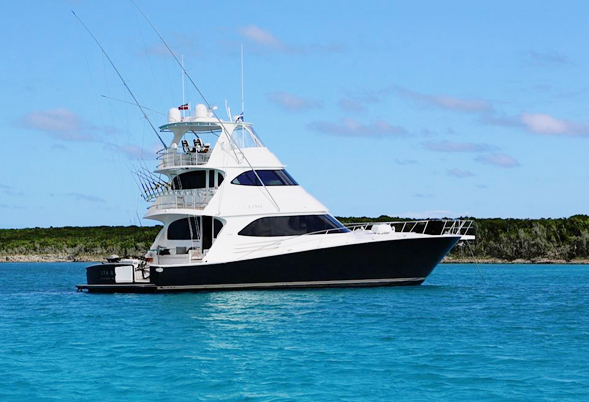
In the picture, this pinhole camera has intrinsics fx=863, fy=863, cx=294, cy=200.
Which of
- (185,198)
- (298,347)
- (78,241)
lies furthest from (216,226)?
(78,241)

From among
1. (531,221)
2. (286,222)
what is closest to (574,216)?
(531,221)

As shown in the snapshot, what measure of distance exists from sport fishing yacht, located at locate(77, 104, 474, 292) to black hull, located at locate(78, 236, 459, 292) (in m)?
0.03

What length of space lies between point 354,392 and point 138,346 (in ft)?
20.9

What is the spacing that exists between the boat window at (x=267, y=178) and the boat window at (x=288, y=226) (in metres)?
1.43

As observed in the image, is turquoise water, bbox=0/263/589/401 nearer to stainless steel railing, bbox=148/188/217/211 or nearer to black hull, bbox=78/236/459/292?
black hull, bbox=78/236/459/292

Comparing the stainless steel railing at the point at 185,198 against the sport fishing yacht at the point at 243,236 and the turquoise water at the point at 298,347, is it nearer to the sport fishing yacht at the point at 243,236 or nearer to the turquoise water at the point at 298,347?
the sport fishing yacht at the point at 243,236

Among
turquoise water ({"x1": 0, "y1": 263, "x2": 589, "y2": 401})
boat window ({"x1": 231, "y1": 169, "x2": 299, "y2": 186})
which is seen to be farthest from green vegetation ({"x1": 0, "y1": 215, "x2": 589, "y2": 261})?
turquoise water ({"x1": 0, "y1": 263, "x2": 589, "y2": 401})

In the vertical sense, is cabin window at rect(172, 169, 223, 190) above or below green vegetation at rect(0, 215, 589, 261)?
above

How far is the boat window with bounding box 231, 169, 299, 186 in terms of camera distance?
30.0m

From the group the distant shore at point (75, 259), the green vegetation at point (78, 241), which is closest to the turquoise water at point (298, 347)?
the distant shore at point (75, 259)

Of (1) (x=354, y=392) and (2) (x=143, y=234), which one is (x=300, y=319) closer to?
(1) (x=354, y=392)

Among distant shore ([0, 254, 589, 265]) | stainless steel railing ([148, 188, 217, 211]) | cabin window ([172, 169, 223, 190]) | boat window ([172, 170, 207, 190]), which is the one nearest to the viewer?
stainless steel railing ([148, 188, 217, 211])

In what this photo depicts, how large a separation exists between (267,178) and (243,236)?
8.03ft

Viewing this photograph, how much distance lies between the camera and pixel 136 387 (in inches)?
581
